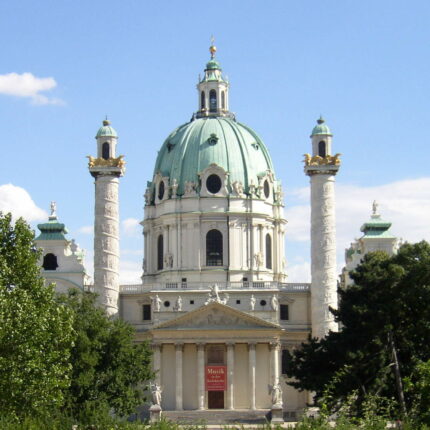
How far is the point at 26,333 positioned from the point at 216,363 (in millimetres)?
48519

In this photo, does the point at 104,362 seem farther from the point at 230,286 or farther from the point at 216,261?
the point at 216,261

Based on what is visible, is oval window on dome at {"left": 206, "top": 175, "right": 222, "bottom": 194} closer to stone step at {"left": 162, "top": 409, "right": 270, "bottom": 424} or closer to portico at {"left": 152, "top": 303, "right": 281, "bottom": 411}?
portico at {"left": 152, "top": 303, "right": 281, "bottom": 411}

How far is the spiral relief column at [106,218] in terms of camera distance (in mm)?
106438

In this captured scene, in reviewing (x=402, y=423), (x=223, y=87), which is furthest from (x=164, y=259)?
(x=402, y=423)

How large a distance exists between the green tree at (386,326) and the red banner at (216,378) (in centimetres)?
3085

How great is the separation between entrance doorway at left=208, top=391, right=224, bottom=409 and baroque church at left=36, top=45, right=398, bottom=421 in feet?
0.42

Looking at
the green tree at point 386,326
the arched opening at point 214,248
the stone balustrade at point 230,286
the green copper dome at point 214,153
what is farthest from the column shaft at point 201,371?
the green tree at point 386,326

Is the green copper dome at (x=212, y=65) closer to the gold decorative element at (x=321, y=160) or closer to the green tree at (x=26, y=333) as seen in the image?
the gold decorative element at (x=321, y=160)

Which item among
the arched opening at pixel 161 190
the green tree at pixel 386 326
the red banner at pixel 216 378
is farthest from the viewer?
the arched opening at pixel 161 190

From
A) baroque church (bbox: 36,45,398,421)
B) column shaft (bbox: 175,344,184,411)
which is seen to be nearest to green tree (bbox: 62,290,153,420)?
baroque church (bbox: 36,45,398,421)

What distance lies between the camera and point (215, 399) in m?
104

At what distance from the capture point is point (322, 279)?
105m

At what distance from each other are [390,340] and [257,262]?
44899 mm

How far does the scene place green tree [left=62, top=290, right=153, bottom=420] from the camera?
3022 inches
